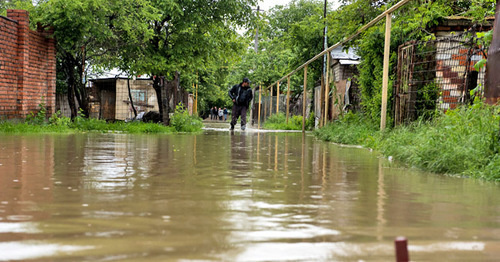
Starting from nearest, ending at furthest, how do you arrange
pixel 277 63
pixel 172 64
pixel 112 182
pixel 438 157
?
pixel 112 182, pixel 438 157, pixel 172 64, pixel 277 63

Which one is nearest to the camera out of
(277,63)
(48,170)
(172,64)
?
(48,170)

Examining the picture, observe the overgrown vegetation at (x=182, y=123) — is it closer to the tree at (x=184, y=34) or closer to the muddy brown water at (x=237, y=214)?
the tree at (x=184, y=34)

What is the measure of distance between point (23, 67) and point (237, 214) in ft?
42.3

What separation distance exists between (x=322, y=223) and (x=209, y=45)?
17.8m

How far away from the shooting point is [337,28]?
1750cm

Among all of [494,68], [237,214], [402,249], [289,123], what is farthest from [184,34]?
[402,249]

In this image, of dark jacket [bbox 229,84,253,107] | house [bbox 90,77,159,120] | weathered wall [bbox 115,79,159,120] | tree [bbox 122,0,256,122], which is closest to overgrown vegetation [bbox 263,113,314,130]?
dark jacket [bbox 229,84,253,107]

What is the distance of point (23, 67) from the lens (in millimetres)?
14469

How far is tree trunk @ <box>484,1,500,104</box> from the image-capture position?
6.16 metres

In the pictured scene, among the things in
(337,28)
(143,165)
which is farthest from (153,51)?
(143,165)

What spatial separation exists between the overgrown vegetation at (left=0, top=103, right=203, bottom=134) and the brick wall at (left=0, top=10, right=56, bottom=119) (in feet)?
1.00

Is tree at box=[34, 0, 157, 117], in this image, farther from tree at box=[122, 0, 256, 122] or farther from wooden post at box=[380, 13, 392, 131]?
wooden post at box=[380, 13, 392, 131]

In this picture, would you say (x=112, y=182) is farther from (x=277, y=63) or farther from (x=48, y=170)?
(x=277, y=63)

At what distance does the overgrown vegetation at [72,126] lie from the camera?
13127mm
